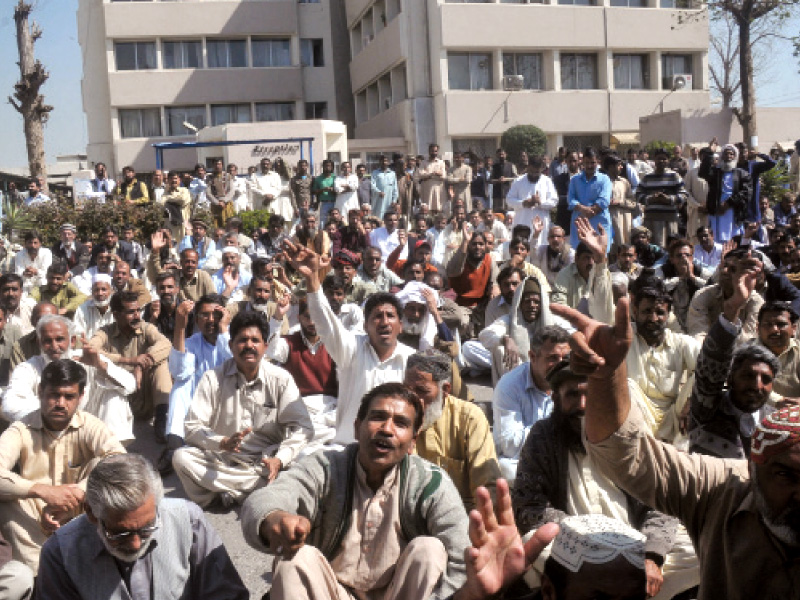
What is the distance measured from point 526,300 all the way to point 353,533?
4.08 metres

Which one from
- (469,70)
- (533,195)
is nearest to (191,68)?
(469,70)

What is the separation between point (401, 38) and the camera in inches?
1097

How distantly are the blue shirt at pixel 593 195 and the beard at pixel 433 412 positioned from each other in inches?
297

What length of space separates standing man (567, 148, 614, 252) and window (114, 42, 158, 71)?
965 inches

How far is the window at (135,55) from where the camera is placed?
32.2m

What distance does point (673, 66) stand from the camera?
31125 millimetres

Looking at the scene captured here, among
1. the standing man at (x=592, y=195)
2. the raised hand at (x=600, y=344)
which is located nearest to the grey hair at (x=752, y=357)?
the raised hand at (x=600, y=344)

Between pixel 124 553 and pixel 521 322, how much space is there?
180 inches

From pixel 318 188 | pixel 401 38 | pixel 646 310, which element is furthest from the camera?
pixel 401 38

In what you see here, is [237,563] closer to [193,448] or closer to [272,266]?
[193,448]

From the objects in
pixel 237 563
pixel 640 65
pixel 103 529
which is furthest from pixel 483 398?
pixel 640 65

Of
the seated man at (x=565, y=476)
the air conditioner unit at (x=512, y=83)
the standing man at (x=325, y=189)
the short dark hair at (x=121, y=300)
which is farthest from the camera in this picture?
the air conditioner unit at (x=512, y=83)

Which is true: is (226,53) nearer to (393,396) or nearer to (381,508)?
(393,396)

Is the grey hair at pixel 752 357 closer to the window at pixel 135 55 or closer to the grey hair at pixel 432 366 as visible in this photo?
the grey hair at pixel 432 366
